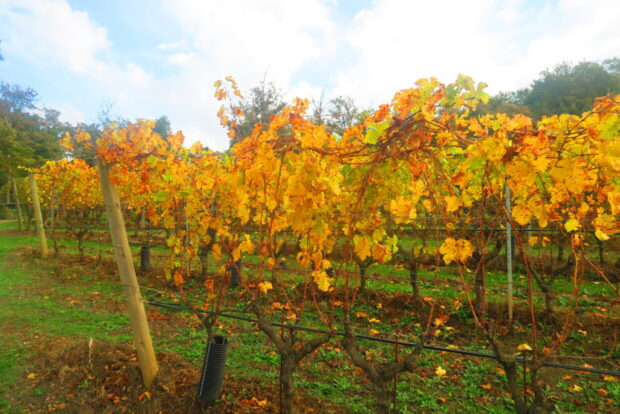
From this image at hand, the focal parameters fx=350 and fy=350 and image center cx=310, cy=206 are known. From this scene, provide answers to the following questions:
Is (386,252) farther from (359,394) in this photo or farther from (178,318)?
(178,318)

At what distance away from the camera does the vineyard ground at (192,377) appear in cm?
274

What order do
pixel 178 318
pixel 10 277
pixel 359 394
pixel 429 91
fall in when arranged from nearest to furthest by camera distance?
pixel 429 91 < pixel 359 394 < pixel 178 318 < pixel 10 277

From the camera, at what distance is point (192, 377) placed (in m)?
2.96

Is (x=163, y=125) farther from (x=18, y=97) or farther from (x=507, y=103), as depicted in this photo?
(x=507, y=103)

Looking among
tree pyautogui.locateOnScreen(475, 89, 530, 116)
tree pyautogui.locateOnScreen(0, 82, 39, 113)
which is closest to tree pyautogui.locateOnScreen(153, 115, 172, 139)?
tree pyautogui.locateOnScreen(0, 82, 39, 113)

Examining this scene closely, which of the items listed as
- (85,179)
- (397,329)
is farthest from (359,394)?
(85,179)

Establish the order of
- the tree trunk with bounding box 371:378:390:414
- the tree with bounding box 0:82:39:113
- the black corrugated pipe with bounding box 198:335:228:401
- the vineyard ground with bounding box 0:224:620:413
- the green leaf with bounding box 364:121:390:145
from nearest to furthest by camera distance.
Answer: the green leaf with bounding box 364:121:390:145 < the tree trunk with bounding box 371:378:390:414 < the black corrugated pipe with bounding box 198:335:228:401 < the vineyard ground with bounding box 0:224:620:413 < the tree with bounding box 0:82:39:113

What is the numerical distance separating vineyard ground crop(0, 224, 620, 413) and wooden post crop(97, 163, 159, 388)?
0.62 ft

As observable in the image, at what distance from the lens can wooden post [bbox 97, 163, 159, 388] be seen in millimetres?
2768

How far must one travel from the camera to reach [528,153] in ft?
4.67

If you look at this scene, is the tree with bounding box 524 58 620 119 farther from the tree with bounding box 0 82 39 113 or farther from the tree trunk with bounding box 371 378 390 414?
the tree with bounding box 0 82 39 113

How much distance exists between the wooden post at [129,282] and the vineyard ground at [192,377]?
19 centimetres

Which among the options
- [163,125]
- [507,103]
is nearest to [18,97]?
[163,125]

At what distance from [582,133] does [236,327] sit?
4.10 m
